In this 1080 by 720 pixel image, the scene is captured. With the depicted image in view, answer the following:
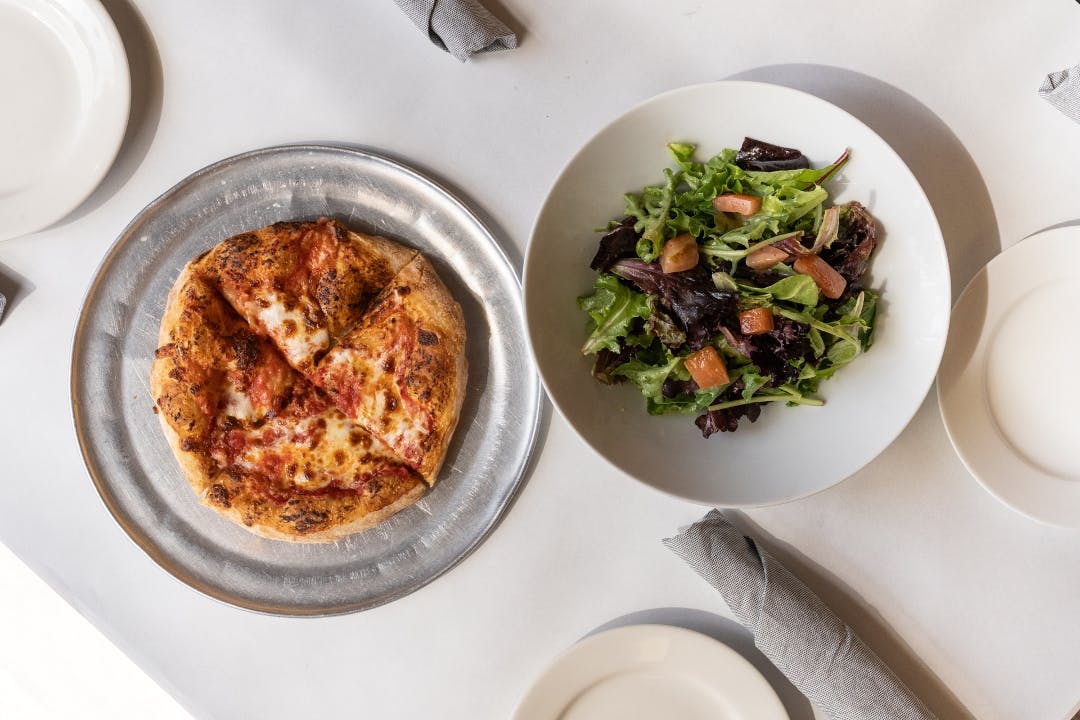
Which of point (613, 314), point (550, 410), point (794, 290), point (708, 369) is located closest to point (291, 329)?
point (550, 410)

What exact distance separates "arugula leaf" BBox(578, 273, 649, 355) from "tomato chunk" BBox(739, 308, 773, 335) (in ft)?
0.97

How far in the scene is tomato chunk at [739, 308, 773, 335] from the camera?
2.16m

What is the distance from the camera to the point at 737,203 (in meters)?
2.15

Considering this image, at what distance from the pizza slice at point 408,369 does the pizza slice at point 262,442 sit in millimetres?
79

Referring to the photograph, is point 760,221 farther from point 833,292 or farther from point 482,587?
point 482,587

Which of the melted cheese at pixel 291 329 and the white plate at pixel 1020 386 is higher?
the melted cheese at pixel 291 329

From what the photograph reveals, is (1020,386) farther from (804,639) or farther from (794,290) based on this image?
(804,639)

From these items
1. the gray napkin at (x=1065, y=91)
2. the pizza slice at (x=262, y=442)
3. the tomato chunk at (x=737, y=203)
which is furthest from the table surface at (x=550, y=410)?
the tomato chunk at (x=737, y=203)

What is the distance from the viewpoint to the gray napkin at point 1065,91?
2322 mm

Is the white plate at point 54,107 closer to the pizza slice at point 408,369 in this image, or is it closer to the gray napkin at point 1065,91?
the pizza slice at point 408,369

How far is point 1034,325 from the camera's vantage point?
2346 mm

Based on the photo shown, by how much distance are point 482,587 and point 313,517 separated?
0.65 metres

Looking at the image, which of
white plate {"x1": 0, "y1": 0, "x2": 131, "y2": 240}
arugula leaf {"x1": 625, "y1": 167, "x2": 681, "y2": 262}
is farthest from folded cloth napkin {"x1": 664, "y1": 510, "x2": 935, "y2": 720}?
white plate {"x1": 0, "y1": 0, "x2": 131, "y2": 240}

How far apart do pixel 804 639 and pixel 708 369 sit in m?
1.00
